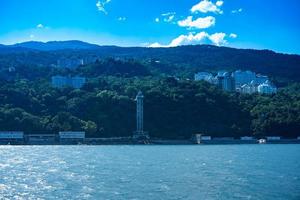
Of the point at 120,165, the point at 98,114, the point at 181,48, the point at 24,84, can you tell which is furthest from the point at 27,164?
the point at 181,48

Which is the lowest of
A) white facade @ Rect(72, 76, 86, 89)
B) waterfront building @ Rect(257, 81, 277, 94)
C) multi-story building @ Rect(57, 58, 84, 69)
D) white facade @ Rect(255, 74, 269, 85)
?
waterfront building @ Rect(257, 81, 277, 94)

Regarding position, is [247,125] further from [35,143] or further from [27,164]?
[27,164]

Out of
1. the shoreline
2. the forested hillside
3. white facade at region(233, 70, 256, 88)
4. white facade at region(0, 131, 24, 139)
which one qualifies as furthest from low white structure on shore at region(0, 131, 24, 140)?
white facade at region(233, 70, 256, 88)

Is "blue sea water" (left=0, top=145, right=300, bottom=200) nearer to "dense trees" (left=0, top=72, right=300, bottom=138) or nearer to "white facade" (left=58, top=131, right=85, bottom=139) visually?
"white facade" (left=58, top=131, right=85, bottom=139)

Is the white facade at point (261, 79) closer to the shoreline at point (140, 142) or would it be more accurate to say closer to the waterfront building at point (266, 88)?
the waterfront building at point (266, 88)

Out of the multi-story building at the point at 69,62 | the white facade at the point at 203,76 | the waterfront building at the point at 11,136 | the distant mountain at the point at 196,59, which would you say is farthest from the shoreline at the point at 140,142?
the multi-story building at the point at 69,62
